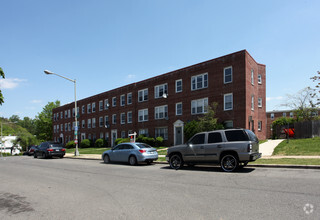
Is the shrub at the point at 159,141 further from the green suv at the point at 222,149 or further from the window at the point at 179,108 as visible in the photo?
the green suv at the point at 222,149

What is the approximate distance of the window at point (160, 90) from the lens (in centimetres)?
3192

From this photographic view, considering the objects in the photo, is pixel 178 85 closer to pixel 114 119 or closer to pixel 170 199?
pixel 114 119

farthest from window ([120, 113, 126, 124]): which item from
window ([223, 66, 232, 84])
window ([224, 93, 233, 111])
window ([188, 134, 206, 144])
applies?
window ([188, 134, 206, 144])

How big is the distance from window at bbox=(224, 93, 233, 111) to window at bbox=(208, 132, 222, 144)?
540 inches

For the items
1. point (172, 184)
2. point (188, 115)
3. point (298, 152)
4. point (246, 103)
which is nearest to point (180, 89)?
point (188, 115)

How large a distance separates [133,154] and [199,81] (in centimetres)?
1537

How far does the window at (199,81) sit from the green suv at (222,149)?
51.8ft

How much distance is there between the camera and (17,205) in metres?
6.46

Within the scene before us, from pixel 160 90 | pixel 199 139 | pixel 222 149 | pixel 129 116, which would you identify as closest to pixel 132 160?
pixel 199 139

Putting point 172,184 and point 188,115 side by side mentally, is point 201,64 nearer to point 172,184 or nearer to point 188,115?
point 188,115

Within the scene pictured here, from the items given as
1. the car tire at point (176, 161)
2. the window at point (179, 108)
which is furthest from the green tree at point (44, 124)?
the car tire at point (176, 161)

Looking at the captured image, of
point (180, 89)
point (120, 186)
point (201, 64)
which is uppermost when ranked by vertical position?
point (201, 64)

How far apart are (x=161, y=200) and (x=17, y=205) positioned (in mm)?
3842

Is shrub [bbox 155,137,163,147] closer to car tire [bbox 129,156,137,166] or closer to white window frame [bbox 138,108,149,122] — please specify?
white window frame [bbox 138,108,149,122]
